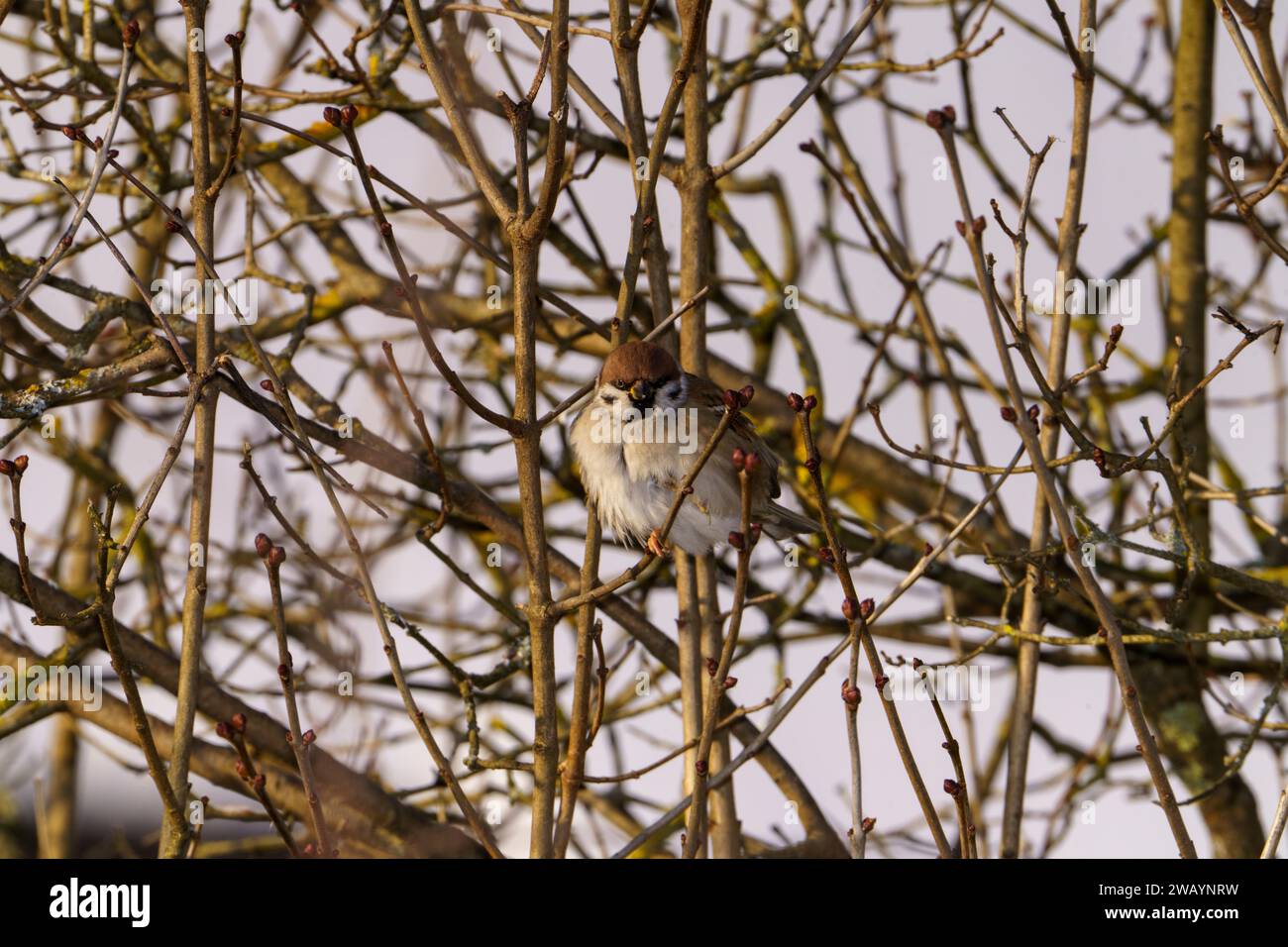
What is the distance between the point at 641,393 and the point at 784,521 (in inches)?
25.0

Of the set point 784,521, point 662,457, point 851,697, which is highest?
point 662,457

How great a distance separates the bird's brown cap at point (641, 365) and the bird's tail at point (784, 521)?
54 cm

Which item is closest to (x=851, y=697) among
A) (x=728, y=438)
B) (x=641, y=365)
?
(x=641, y=365)

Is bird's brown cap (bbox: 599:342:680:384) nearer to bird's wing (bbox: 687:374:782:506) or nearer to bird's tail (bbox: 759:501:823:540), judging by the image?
bird's wing (bbox: 687:374:782:506)

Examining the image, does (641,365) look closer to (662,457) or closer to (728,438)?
(662,457)

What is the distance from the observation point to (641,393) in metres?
3.66

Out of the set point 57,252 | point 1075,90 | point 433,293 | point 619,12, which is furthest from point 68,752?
point 1075,90

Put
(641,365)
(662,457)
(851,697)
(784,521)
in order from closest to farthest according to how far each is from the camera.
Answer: (851,697) < (641,365) < (662,457) < (784,521)

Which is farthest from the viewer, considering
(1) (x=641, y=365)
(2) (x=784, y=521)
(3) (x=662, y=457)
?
(2) (x=784, y=521)

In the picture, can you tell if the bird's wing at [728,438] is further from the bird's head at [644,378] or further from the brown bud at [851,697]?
the brown bud at [851,697]

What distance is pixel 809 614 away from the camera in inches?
188

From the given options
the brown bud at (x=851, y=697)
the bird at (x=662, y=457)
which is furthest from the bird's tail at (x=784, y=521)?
the brown bud at (x=851, y=697)

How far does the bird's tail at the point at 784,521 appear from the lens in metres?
3.97
